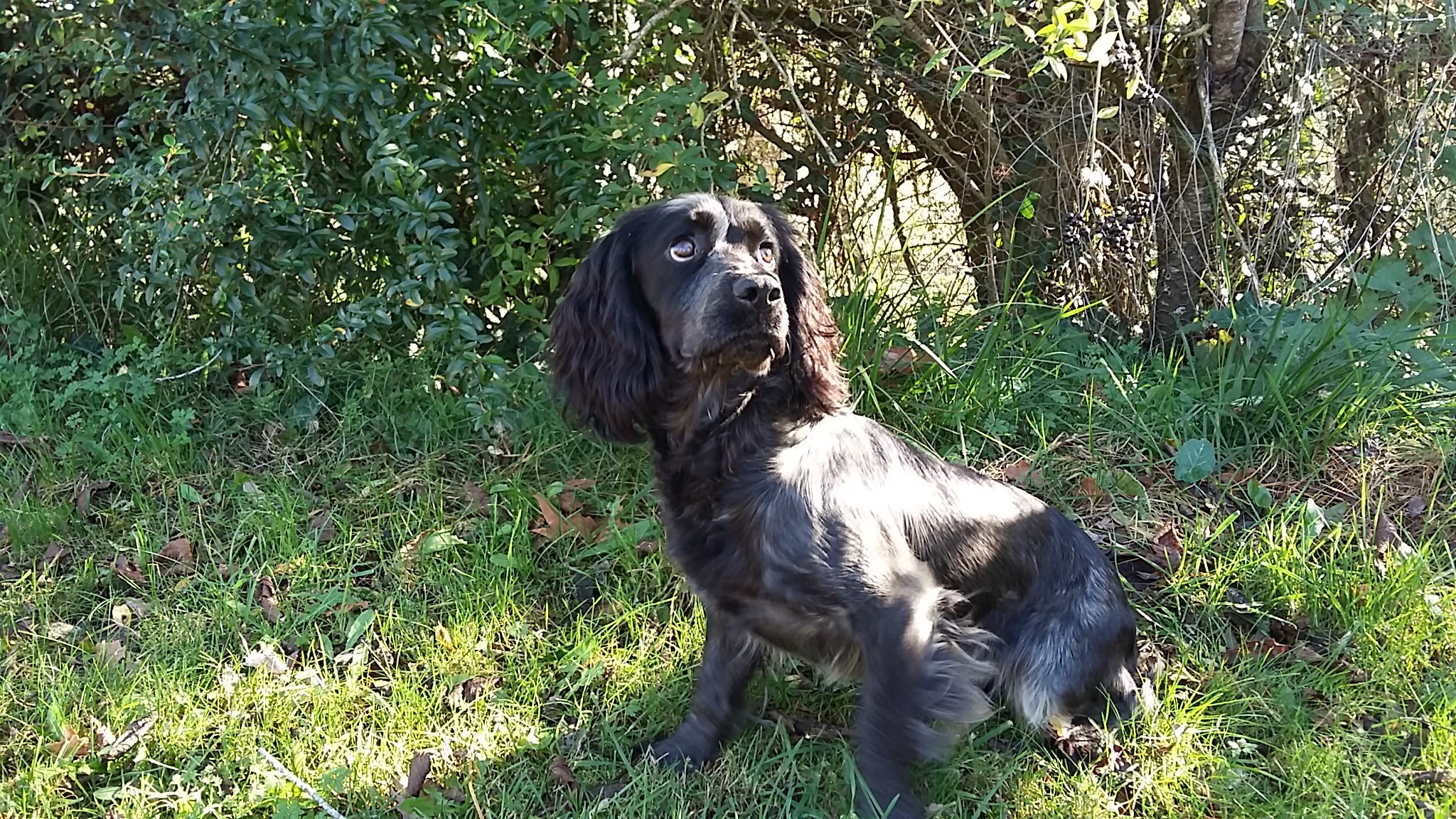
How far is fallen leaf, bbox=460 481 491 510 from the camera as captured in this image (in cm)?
326

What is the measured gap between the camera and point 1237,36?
354cm

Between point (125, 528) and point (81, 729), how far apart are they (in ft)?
3.06

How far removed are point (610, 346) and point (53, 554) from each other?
2017 mm

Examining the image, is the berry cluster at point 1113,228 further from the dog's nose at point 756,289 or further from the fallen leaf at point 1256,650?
the dog's nose at point 756,289

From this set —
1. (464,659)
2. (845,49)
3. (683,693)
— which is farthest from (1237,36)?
(464,659)

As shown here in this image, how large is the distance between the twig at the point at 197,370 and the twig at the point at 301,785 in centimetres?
157

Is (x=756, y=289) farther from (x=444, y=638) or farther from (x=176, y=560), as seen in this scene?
(x=176, y=560)

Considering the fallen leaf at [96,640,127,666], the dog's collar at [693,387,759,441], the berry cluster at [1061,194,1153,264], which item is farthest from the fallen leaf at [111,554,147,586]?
the berry cluster at [1061,194,1153,264]

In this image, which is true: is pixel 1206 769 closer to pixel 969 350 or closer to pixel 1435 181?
pixel 969 350

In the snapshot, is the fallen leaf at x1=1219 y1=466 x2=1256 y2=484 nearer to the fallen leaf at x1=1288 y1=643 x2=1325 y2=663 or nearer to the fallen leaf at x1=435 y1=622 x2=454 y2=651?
the fallen leaf at x1=1288 y1=643 x2=1325 y2=663

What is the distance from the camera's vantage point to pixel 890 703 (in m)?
2.13

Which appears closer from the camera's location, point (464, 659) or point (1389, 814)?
point (1389, 814)

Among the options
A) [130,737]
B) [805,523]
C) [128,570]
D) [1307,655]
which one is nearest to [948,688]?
[805,523]

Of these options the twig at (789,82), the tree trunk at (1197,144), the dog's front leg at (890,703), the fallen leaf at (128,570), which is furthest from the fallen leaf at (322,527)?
the tree trunk at (1197,144)
